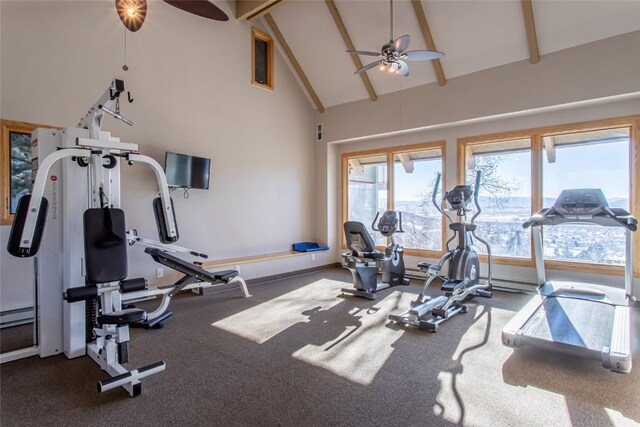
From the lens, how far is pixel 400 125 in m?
6.46

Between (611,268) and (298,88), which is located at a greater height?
(298,88)

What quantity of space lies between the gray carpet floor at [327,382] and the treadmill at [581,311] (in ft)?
0.65

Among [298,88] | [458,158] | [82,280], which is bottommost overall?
[82,280]

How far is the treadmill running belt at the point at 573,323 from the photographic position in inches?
115

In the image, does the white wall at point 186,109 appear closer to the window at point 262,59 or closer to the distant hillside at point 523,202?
the window at point 262,59

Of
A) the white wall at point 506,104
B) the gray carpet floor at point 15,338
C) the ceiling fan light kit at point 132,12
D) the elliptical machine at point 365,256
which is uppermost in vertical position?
the ceiling fan light kit at point 132,12

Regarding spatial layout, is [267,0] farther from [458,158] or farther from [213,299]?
[213,299]

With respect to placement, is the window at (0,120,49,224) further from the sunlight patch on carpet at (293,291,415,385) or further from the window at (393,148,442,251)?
the window at (393,148,442,251)

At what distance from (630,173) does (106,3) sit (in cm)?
752

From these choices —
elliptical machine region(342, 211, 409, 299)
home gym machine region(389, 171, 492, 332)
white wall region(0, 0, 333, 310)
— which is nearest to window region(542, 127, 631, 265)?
home gym machine region(389, 171, 492, 332)

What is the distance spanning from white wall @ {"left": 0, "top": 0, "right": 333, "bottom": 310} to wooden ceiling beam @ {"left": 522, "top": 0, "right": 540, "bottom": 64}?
4.30 meters

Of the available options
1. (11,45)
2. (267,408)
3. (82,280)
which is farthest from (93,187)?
(11,45)

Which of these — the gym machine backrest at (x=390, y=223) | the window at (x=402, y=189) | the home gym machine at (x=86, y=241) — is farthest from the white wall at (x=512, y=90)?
the home gym machine at (x=86, y=241)

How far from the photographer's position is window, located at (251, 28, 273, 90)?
6523 mm
